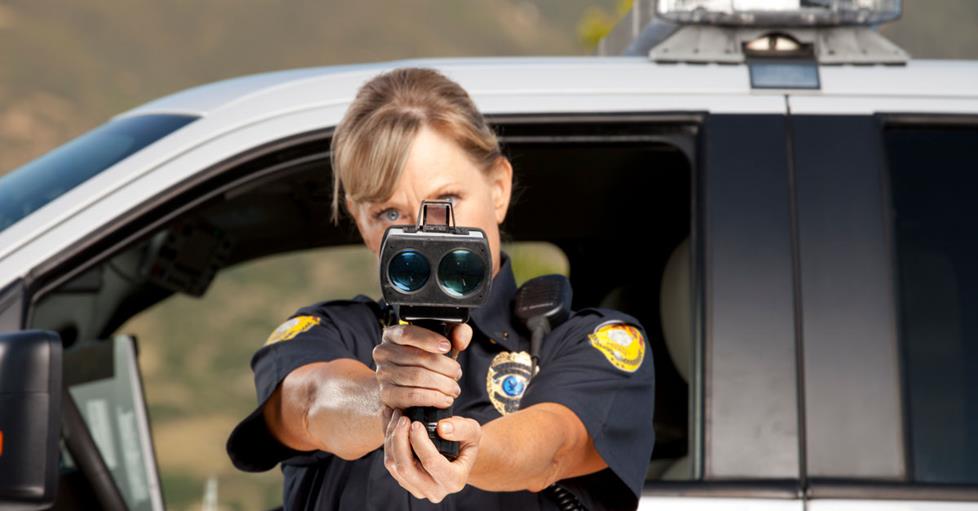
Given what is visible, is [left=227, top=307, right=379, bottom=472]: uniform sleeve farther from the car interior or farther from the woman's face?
the car interior

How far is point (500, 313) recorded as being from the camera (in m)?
1.90

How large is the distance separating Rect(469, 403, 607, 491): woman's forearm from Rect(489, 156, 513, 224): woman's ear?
35cm

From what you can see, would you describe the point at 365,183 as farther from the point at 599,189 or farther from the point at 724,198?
the point at 599,189

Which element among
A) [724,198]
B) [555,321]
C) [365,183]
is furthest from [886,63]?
[365,183]

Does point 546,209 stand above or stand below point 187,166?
above

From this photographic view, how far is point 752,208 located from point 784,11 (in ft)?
1.34

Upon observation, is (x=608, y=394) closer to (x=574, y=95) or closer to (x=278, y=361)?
(x=278, y=361)

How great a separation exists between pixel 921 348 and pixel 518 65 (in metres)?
0.86

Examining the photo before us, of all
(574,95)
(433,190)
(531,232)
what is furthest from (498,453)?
(531,232)

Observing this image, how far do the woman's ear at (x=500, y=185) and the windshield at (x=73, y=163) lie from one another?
25.9 inches

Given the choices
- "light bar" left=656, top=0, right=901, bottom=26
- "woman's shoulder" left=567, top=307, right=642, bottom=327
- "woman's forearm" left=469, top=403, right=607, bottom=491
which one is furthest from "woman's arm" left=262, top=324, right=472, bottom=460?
"light bar" left=656, top=0, right=901, bottom=26

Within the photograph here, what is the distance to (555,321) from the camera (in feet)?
6.03

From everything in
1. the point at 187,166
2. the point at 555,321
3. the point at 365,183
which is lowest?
the point at 555,321

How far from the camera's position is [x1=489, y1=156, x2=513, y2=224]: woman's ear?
1890mm
